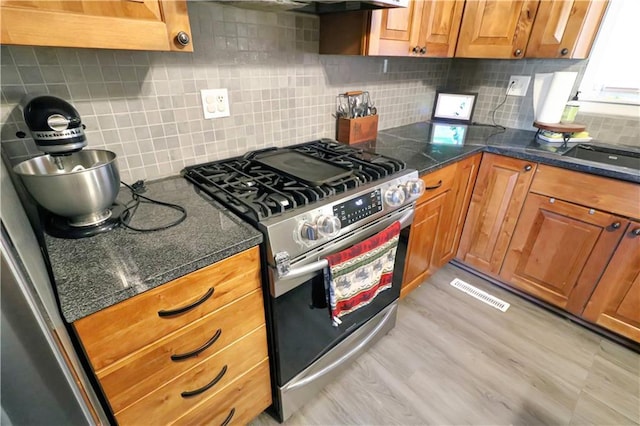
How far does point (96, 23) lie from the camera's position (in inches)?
28.2

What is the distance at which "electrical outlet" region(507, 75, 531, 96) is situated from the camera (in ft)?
6.80

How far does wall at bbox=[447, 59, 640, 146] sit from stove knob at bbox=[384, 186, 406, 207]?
1.50 meters

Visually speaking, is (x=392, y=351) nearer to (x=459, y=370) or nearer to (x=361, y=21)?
(x=459, y=370)

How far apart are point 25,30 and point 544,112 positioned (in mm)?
2309

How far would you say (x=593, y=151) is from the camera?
1.76 metres

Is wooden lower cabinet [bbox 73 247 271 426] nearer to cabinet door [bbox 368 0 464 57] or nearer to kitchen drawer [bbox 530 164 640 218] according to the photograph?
cabinet door [bbox 368 0 464 57]

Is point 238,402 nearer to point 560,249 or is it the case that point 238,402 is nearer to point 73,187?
point 73,187

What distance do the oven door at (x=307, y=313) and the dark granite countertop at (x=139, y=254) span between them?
18 cm

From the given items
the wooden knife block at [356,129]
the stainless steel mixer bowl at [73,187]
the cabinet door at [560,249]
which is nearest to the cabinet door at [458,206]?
the cabinet door at [560,249]

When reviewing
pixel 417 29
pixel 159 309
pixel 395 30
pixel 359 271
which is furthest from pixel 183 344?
pixel 417 29

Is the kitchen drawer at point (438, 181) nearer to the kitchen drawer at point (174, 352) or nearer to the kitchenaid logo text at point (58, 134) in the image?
the kitchen drawer at point (174, 352)

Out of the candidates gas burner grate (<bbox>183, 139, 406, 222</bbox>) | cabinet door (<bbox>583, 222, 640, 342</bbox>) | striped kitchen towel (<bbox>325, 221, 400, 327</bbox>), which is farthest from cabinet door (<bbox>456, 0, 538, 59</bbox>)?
striped kitchen towel (<bbox>325, 221, 400, 327</bbox>)

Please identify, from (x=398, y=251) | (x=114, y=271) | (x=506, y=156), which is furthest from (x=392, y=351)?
(x=114, y=271)

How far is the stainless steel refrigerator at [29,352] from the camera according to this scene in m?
0.42
